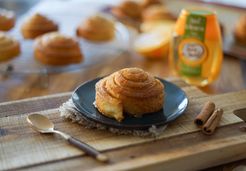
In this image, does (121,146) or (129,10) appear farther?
(129,10)

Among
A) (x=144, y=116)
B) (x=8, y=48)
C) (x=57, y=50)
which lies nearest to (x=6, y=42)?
(x=8, y=48)

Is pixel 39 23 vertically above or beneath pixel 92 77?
above

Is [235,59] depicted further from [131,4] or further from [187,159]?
[187,159]

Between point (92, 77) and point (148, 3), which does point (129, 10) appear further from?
point (92, 77)

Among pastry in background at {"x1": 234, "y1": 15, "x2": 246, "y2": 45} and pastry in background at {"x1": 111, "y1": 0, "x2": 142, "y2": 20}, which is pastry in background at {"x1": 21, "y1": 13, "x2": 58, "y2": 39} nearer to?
pastry in background at {"x1": 111, "y1": 0, "x2": 142, "y2": 20}

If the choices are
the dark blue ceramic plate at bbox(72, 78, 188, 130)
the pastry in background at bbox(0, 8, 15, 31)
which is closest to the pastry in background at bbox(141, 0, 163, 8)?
the pastry in background at bbox(0, 8, 15, 31)

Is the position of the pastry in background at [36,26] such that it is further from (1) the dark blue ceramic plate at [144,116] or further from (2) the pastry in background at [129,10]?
(1) the dark blue ceramic plate at [144,116]

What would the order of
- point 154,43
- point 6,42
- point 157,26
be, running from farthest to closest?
point 157,26 < point 154,43 < point 6,42

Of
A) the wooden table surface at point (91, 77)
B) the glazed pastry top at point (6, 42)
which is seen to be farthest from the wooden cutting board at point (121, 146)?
the glazed pastry top at point (6, 42)
